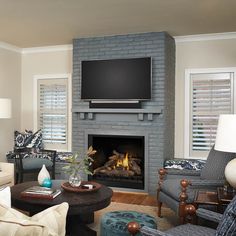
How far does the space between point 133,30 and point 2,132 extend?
305 cm

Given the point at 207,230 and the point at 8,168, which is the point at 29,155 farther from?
the point at 207,230

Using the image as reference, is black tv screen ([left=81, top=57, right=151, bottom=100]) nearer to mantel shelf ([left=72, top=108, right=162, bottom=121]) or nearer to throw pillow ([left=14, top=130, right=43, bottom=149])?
mantel shelf ([left=72, top=108, right=162, bottom=121])

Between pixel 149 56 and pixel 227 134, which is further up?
pixel 149 56

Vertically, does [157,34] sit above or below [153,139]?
above

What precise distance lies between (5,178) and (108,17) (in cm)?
265

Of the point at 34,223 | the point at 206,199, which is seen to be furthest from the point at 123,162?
the point at 34,223

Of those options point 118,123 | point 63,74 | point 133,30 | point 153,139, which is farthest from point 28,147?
point 133,30

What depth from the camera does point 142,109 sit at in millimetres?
4879

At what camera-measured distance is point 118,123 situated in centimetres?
509

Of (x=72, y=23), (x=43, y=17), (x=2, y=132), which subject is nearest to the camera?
(x=43, y=17)

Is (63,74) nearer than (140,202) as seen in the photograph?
No

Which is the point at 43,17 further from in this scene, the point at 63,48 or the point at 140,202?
the point at 140,202

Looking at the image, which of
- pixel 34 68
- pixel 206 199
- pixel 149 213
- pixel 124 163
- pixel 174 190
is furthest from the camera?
pixel 34 68

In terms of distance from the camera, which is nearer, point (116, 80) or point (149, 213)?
point (149, 213)
